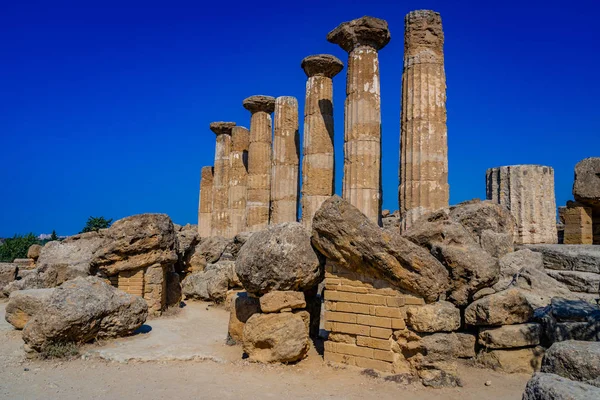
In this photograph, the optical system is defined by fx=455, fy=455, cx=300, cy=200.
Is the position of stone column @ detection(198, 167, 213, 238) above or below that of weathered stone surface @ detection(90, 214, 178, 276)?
above

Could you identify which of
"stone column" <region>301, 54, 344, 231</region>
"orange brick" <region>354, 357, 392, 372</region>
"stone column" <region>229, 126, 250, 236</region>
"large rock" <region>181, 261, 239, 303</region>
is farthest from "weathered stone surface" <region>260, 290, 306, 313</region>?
"stone column" <region>229, 126, 250, 236</region>

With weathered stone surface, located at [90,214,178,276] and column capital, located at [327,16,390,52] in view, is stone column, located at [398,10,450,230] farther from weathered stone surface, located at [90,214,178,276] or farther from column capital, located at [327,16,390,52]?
weathered stone surface, located at [90,214,178,276]

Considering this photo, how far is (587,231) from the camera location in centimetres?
1202

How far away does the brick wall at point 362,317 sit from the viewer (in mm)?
5801

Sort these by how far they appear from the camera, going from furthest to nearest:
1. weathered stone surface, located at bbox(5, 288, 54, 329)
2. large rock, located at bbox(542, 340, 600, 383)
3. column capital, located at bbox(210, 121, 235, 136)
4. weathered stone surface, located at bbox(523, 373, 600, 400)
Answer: column capital, located at bbox(210, 121, 235, 136) → weathered stone surface, located at bbox(5, 288, 54, 329) → large rock, located at bbox(542, 340, 600, 383) → weathered stone surface, located at bbox(523, 373, 600, 400)

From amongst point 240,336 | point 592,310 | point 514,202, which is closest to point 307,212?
point 514,202

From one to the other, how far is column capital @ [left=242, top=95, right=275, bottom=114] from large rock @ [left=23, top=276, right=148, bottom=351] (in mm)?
10953

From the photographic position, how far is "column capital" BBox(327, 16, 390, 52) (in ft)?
36.9

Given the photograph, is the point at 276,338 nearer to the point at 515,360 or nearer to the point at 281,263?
the point at 281,263

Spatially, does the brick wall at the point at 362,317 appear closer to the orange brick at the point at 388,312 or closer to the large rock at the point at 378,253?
the orange brick at the point at 388,312

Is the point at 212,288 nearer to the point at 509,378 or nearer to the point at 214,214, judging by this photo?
the point at 509,378

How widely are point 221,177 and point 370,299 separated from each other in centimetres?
1661

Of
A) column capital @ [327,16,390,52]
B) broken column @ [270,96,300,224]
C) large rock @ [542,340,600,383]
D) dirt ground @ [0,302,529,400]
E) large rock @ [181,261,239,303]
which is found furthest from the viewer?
broken column @ [270,96,300,224]

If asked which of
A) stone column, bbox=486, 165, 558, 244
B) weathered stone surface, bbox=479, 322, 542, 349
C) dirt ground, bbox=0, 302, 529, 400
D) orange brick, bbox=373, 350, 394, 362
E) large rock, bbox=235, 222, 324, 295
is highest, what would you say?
stone column, bbox=486, 165, 558, 244
